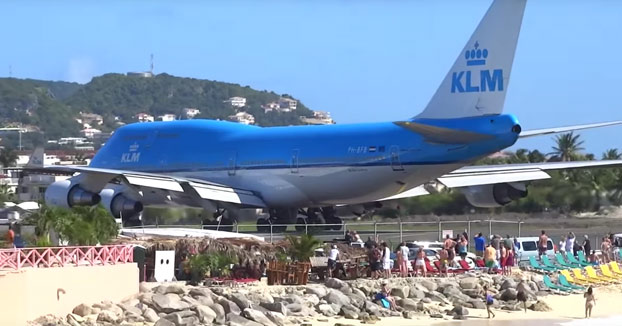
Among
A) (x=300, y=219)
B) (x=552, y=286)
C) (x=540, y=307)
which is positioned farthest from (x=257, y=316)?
(x=300, y=219)

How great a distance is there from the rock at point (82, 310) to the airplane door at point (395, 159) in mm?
17256

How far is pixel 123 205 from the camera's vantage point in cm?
4312

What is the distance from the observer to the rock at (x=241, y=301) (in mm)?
25469

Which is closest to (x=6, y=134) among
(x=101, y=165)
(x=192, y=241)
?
(x=101, y=165)

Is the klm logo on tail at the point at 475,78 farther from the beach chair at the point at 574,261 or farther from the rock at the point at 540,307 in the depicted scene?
the rock at the point at 540,307

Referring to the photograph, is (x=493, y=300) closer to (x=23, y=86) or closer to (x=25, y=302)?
(x=25, y=302)

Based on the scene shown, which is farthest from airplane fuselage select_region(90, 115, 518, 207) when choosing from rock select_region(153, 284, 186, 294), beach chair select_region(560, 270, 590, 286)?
rock select_region(153, 284, 186, 294)

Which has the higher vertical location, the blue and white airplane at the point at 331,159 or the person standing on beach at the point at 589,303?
the blue and white airplane at the point at 331,159

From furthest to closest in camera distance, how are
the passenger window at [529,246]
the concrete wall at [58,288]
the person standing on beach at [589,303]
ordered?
the passenger window at [529,246], the person standing on beach at [589,303], the concrete wall at [58,288]

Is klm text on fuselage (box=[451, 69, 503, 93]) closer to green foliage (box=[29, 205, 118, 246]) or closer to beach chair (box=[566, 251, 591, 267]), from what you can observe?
beach chair (box=[566, 251, 591, 267])

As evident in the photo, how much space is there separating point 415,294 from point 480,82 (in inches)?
432

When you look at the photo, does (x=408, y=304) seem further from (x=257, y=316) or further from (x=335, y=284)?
(x=257, y=316)

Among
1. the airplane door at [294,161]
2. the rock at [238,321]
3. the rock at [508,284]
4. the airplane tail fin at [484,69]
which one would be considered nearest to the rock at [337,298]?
the rock at [238,321]

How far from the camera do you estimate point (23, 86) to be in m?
198
